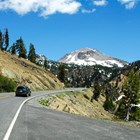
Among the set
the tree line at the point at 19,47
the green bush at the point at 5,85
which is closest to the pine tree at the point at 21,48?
the tree line at the point at 19,47

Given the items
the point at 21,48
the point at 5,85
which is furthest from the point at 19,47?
the point at 5,85

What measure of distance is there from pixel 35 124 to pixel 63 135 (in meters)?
3.16

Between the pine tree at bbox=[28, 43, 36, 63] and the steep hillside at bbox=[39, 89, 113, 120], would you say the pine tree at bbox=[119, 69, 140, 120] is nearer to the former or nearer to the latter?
the steep hillside at bbox=[39, 89, 113, 120]

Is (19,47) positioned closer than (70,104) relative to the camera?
No

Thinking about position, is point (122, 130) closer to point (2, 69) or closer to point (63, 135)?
point (63, 135)

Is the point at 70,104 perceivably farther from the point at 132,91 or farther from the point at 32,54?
the point at 32,54

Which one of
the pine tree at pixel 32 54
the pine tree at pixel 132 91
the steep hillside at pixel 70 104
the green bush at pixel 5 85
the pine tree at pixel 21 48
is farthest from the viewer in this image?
the pine tree at pixel 32 54

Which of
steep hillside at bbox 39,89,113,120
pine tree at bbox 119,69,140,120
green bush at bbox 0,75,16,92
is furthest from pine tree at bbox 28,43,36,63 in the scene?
green bush at bbox 0,75,16,92

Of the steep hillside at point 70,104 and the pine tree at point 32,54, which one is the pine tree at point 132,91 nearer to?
the steep hillside at point 70,104

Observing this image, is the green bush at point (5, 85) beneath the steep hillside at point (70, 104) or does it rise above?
above

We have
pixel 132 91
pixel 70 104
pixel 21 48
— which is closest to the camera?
pixel 70 104

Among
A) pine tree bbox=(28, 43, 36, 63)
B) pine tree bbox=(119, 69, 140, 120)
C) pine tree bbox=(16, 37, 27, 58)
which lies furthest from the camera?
pine tree bbox=(28, 43, 36, 63)

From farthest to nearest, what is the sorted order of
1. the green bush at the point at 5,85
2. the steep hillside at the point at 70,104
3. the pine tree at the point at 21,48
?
the pine tree at the point at 21,48
the green bush at the point at 5,85
the steep hillside at the point at 70,104

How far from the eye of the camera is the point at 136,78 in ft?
307
